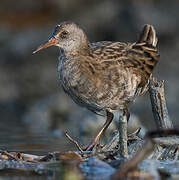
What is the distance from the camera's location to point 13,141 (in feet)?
30.7

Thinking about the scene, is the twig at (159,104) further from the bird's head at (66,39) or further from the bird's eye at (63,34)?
the bird's eye at (63,34)

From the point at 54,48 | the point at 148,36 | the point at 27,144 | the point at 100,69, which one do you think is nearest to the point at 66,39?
the point at 100,69

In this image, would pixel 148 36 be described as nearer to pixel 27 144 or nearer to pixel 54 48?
pixel 27 144

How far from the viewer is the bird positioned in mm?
7301

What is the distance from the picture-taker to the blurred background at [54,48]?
1438cm

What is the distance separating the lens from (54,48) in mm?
18156

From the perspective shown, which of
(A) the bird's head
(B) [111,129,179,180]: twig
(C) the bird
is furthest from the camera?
(A) the bird's head

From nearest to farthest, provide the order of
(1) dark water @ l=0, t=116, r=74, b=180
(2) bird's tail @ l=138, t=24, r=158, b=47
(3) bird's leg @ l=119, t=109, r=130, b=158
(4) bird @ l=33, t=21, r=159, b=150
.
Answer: (1) dark water @ l=0, t=116, r=74, b=180, (3) bird's leg @ l=119, t=109, r=130, b=158, (4) bird @ l=33, t=21, r=159, b=150, (2) bird's tail @ l=138, t=24, r=158, b=47

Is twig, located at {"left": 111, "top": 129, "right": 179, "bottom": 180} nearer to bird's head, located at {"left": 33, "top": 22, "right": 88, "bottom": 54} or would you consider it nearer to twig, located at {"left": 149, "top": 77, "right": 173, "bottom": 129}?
twig, located at {"left": 149, "top": 77, "right": 173, "bottom": 129}

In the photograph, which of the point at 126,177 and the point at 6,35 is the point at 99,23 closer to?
the point at 6,35

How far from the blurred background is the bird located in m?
5.26

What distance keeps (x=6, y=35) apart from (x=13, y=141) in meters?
9.93

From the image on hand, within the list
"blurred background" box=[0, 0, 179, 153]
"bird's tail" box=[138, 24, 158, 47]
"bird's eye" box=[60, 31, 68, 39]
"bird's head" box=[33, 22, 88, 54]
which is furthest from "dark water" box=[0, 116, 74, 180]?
"bird's tail" box=[138, 24, 158, 47]

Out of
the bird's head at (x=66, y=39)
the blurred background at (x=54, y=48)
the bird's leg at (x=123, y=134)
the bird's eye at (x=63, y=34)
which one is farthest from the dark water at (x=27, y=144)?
the blurred background at (x=54, y=48)
